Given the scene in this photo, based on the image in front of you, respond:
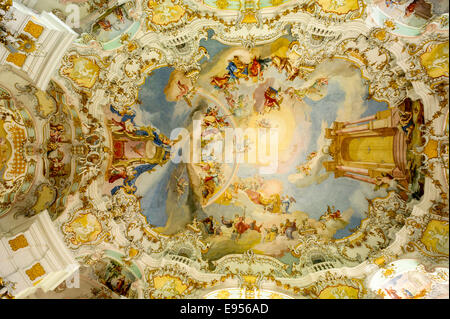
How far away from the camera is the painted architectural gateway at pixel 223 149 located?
267 inches

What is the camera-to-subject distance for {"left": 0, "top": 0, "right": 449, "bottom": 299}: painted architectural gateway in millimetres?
6793

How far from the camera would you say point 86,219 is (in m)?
7.94

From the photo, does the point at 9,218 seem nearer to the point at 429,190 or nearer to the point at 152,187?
the point at 152,187

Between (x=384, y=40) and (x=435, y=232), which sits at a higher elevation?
(x=384, y=40)

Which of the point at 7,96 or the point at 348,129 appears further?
the point at 348,129

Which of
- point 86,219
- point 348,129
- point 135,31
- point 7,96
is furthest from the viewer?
point 348,129

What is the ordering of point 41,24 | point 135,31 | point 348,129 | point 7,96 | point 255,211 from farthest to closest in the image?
point 255,211, point 348,129, point 135,31, point 7,96, point 41,24

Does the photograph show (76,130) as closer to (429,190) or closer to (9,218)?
(9,218)

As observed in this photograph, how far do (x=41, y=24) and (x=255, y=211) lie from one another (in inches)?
328

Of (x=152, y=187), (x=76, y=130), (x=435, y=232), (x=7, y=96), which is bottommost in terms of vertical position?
(x=435, y=232)

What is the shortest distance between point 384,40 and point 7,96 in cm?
1043

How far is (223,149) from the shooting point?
9906 mm

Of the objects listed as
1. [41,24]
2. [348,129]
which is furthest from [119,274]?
[348,129]

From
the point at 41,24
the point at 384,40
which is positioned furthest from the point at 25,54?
the point at 384,40
